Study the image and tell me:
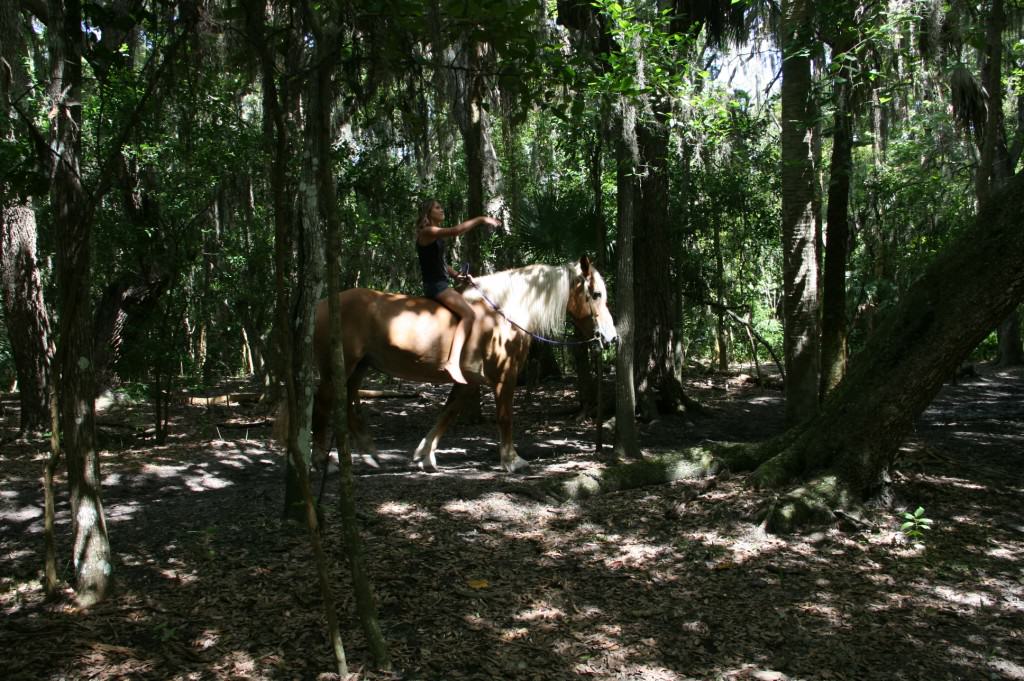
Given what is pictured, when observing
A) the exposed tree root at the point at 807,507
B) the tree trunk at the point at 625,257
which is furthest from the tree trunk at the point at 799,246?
the exposed tree root at the point at 807,507

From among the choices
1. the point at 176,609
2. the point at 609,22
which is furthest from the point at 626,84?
the point at 176,609

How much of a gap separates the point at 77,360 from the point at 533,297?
15.1 feet

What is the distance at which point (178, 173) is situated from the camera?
10383 mm

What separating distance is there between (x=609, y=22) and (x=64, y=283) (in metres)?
5.73

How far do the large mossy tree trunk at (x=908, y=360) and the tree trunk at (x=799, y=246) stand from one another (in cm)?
190

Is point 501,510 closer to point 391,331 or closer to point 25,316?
point 391,331

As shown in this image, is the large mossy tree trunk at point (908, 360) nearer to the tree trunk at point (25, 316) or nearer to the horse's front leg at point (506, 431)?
the horse's front leg at point (506, 431)

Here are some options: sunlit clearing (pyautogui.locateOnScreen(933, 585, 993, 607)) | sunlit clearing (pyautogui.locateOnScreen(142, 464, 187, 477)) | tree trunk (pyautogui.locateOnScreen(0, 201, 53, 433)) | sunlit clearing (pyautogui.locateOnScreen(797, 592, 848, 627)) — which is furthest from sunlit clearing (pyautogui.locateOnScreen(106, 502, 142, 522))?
sunlit clearing (pyautogui.locateOnScreen(933, 585, 993, 607))

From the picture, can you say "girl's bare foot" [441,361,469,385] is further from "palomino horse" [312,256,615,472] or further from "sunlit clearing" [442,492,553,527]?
"sunlit clearing" [442,492,553,527]

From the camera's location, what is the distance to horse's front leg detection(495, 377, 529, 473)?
7309 millimetres

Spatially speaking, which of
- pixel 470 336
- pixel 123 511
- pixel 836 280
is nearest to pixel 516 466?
pixel 470 336

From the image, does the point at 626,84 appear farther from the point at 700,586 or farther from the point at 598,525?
the point at 700,586

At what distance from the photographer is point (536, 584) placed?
14.6 ft

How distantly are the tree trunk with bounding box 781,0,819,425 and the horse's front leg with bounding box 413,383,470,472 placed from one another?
3.52m
